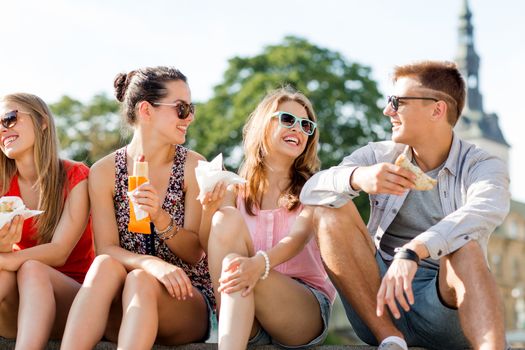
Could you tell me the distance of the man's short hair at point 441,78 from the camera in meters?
4.95

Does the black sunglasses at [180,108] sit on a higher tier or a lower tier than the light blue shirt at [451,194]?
higher

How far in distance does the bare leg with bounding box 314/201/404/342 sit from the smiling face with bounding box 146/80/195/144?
107 centimetres

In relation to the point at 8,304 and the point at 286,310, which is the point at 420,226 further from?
the point at 8,304

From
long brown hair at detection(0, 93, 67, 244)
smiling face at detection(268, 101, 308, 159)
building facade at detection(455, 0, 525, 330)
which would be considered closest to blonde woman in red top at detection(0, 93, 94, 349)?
long brown hair at detection(0, 93, 67, 244)

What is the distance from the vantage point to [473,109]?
77938 millimetres

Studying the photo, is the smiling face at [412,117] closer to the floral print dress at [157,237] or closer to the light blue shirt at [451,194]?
the light blue shirt at [451,194]

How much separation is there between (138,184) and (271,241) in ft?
2.82

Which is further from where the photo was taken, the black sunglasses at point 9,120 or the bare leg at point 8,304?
the black sunglasses at point 9,120

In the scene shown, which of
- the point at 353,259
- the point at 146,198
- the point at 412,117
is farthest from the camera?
the point at 412,117

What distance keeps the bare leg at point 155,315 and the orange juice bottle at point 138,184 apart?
0.38 m

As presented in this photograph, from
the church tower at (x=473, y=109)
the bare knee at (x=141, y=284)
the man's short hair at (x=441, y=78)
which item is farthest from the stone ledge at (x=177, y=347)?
the church tower at (x=473, y=109)

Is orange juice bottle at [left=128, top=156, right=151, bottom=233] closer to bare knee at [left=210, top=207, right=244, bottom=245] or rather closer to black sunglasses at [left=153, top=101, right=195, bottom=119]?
bare knee at [left=210, top=207, right=244, bottom=245]

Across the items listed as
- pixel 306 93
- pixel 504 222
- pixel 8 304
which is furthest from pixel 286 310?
pixel 504 222

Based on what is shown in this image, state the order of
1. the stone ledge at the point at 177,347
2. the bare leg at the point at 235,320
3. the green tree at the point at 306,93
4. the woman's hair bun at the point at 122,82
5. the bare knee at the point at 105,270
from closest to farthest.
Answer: the bare leg at the point at 235,320 → the bare knee at the point at 105,270 → the stone ledge at the point at 177,347 → the woman's hair bun at the point at 122,82 → the green tree at the point at 306,93
